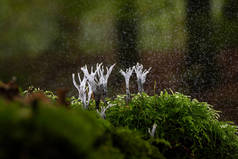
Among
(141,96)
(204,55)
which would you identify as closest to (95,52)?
(204,55)

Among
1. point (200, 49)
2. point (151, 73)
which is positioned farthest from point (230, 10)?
point (151, 73)

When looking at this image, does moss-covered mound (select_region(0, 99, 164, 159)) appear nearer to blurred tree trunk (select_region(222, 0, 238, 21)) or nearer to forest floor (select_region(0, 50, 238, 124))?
forest floor (select_region(0, 50, 238, 124))

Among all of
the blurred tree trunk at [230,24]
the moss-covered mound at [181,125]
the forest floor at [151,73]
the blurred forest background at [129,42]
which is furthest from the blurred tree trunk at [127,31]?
the moss-covered mound at [181,125]

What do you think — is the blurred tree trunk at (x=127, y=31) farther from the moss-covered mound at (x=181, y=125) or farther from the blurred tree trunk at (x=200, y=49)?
the moss-covered mound at (x=181, y=125)

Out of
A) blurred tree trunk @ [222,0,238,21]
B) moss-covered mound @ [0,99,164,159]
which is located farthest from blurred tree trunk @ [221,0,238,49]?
moss-covered mound @ [0,99,164,159]

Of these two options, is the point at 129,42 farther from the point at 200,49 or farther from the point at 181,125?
the point at 181,125

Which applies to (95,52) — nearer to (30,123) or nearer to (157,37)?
(157,37)

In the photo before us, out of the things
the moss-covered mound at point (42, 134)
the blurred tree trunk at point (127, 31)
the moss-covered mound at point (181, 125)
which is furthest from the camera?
the blurred tree trunk at point (127, 31)
